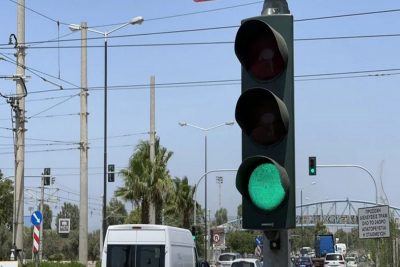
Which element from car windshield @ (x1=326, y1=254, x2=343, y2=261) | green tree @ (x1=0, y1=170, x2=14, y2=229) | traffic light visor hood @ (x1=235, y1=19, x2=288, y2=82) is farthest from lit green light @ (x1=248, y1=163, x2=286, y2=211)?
green tree @ (x1=0, y1=170, x2=14, y2=229)

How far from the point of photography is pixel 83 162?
31078mm

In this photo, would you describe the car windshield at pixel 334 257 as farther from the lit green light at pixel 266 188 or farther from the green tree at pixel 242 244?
the lit green light at pixel 266 188

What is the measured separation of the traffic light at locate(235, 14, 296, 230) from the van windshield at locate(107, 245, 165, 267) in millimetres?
13703

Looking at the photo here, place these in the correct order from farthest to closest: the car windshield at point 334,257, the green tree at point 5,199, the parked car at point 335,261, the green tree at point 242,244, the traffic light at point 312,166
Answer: the green tree at point 242,244, the green tree at point 5,199, the car windshield at point 334,257, the parked car at point 335,261, the traffic light at point 312,166

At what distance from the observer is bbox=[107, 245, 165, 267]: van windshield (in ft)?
60.2

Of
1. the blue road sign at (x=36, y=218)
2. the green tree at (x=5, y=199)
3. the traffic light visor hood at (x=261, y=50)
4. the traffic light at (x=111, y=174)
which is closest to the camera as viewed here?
the traffic light visor hood at (x=261, y=50)

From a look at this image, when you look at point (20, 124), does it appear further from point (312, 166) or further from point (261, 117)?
point (261, 117)

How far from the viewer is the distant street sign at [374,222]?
74.1 ft

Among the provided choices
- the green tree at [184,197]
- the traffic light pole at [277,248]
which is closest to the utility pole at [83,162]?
the traffic light pole at [277,248]

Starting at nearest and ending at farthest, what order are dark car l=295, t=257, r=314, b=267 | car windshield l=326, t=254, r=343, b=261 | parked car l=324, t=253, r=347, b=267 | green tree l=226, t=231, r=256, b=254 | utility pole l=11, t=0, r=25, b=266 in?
utility pole l=11, t=0, r=25, b=266, parked car l=324, t=253, r=347, b=267, car windshield l=326, t=254, r=343, b=261, dark car l=295, t=257, r=314, b=267, green tree l=226, t=231, r=256, b=254

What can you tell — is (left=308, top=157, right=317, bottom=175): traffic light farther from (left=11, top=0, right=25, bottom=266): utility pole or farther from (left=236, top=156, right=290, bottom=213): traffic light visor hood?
(left=236, top=156, right=290, bottom=213): traffic light visor hood

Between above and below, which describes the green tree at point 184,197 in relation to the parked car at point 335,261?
above

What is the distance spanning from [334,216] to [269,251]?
198 m

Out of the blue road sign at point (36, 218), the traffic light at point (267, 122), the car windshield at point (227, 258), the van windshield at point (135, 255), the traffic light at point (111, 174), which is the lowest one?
the car windshield at point (227, 258)
